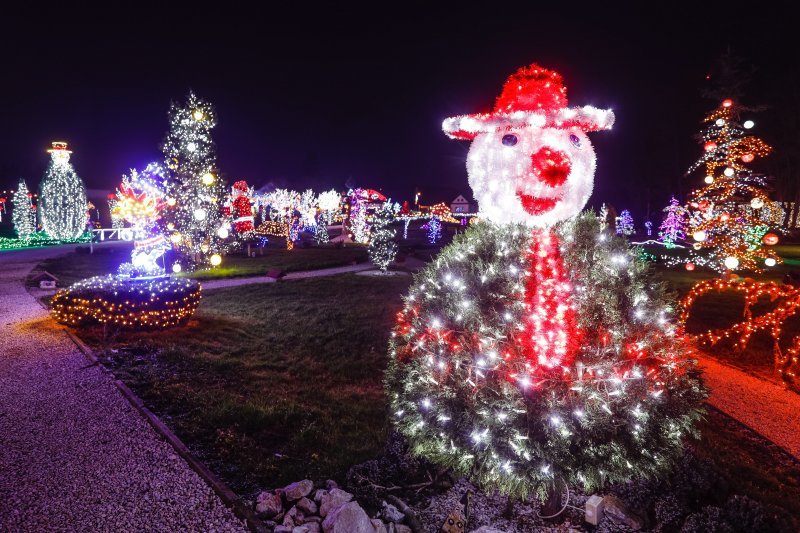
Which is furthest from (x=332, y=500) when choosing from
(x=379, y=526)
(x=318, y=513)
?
(x=379, y=526)

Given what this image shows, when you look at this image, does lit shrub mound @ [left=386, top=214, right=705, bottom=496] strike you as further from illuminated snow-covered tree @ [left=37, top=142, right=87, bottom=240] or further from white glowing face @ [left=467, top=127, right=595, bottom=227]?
illuminated snow-covered tree @ [left=37, top=142, right=87, bottom=240]

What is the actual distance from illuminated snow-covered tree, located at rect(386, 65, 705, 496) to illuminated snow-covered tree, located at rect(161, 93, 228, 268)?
17.2m

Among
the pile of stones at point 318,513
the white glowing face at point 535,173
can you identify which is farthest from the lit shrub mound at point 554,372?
the pile of stones at point 318,513

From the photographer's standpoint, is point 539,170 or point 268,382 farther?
→ point 268,382

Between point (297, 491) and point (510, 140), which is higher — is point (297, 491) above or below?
below

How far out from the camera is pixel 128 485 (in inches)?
163

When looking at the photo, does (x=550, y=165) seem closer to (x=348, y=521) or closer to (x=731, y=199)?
(x=348, y=521)

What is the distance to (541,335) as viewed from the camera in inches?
135

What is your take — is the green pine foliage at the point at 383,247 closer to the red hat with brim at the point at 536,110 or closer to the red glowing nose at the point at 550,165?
the red hat with brim at the point at 536,110

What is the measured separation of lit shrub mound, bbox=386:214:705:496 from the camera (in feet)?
11.2

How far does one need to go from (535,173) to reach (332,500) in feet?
9.84

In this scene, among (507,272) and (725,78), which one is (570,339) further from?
(725,78)

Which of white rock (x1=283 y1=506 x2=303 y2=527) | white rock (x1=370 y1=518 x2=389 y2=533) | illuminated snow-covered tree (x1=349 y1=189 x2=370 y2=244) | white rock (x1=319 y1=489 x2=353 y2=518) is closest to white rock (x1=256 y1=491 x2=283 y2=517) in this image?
white rock (x1=283 y1=506 x2=303 y2=527)

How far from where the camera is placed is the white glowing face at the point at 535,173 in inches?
146
